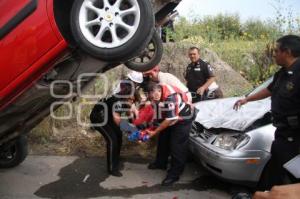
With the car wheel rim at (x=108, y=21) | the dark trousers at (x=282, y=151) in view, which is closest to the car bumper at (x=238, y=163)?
the dark trousers at (x=282, y=151)

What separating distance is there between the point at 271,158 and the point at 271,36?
7.10m

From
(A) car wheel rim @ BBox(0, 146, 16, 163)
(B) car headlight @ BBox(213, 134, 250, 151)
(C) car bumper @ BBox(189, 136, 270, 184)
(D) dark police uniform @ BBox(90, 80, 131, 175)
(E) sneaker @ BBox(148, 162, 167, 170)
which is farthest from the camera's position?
(E) sneaker @ BBox(148, 162, 167, 170)

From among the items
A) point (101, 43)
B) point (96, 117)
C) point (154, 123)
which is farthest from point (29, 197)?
point (101, 43)

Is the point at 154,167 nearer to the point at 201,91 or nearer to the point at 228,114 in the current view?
the point at 228,114

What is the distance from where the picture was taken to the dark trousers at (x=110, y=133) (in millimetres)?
6043

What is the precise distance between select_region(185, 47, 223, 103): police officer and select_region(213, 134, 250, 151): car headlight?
6.65 ft

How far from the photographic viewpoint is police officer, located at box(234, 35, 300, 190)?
4.17 meters

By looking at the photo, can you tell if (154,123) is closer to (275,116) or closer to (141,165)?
(141,165)

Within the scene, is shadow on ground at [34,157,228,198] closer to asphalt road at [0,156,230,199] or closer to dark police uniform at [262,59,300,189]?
asphalt road at [0,156,230,199]

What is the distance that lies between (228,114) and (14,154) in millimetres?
2808

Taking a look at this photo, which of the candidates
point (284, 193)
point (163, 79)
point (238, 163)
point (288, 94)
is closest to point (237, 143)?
point (238, 163)

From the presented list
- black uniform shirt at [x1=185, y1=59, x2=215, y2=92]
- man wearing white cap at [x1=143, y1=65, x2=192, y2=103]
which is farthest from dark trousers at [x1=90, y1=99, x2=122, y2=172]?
black uniform shirt at [x1=185, y1=59, x2=215, y2=92]

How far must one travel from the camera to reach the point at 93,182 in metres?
5.97

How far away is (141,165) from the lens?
6.63 metres
